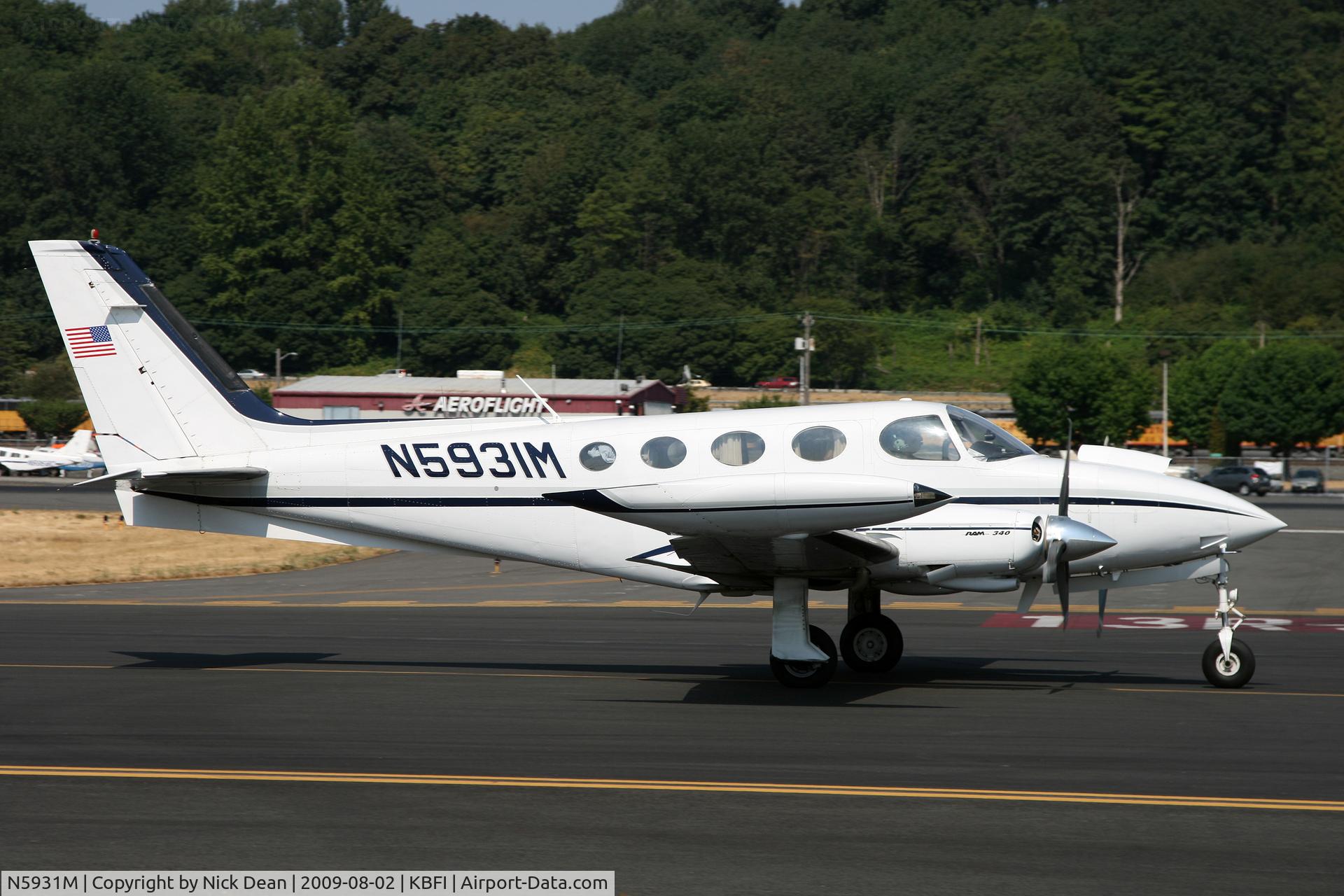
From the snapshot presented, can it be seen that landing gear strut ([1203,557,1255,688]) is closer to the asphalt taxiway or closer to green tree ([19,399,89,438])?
the asphalt taxiway

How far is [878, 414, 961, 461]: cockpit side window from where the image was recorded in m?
14.5

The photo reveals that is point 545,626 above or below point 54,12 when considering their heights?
below

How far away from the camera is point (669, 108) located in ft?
460

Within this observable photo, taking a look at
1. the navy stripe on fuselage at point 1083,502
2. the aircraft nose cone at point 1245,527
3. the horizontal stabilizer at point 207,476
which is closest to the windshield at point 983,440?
the navy stripe on fuselage at point 1083,502

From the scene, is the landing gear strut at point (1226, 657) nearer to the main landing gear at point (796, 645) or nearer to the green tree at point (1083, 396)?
the main landing gear at point (796, 645)

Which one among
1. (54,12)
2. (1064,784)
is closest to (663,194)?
(54,12)

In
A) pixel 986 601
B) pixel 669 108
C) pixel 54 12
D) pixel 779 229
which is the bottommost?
pixel 986 601

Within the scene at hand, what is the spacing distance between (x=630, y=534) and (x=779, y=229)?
10352cm

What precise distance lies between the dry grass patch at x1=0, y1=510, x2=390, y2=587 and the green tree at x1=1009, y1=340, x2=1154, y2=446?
162 feet

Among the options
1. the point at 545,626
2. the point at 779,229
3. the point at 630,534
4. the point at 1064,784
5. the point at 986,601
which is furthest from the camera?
the point at 779,229

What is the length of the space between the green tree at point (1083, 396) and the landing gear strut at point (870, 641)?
61619 millimetres

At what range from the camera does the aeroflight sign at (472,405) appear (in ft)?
211

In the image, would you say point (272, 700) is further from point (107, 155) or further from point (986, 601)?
point (107, 155)

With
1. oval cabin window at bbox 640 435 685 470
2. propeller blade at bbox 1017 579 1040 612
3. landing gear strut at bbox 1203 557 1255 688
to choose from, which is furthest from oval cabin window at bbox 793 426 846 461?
landing gear strut at bbox 1203 557 1255 688
